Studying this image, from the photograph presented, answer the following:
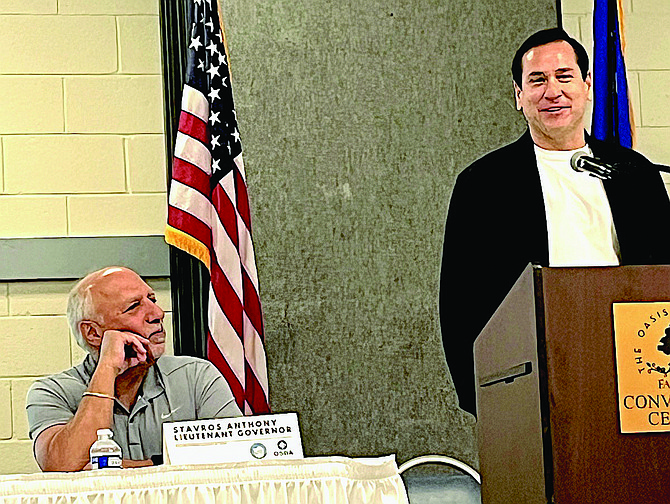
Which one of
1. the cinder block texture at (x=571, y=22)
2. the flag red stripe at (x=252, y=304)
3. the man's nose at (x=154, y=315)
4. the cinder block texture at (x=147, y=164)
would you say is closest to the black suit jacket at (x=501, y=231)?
the flag red stripe at (x=252, y=304)

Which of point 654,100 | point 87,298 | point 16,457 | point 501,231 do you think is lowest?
point 16,457

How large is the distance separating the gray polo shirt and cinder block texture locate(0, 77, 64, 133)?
86cm

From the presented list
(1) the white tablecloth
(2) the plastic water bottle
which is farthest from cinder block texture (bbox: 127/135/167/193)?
(1) the white tablecloth

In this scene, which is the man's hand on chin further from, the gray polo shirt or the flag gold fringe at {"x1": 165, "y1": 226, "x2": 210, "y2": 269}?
the flag gold fringe at {"x1": 165, "y1": 226, "x2": 210, "y2": 269}

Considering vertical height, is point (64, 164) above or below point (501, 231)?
above

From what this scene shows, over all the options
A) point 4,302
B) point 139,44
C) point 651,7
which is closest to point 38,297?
point 4,302

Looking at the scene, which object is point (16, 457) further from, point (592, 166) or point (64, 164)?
point (592, 166)

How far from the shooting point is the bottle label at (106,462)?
1729 mm

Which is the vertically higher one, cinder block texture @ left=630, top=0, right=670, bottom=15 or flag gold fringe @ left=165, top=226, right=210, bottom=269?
cinder block texture @ left=630, top=0, right=670, bottom=15

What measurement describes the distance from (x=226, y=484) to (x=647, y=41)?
8.32 ft

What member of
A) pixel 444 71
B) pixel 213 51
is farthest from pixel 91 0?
pixel 444 71

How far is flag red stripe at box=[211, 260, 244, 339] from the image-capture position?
284cm

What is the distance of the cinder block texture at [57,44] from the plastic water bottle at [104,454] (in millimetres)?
Answer: 1678

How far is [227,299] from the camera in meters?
2.85
